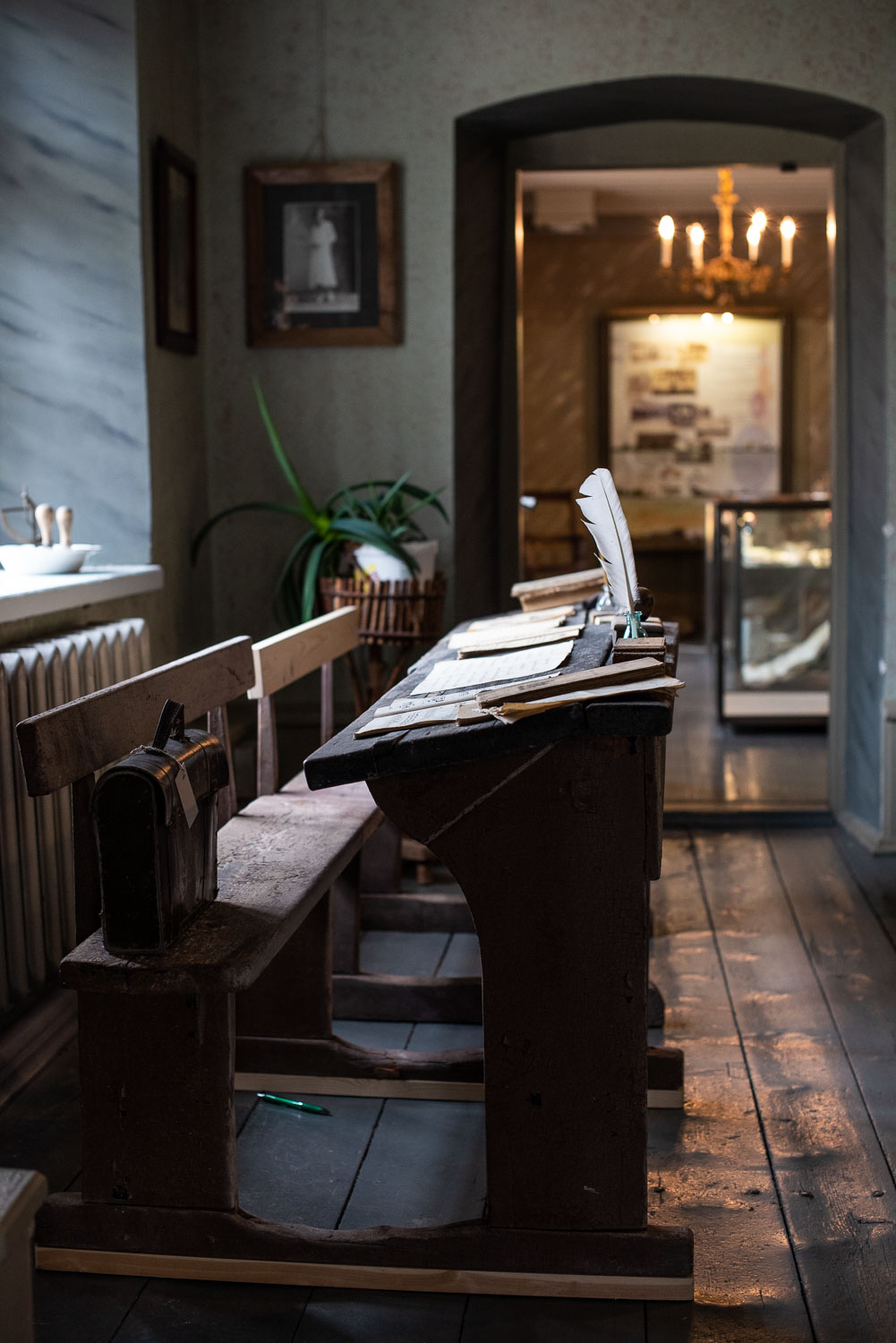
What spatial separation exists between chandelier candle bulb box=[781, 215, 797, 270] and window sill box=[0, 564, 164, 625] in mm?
4180

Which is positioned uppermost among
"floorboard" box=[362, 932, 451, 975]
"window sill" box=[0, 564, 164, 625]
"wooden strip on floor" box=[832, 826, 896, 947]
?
"window sill" box=[0, 564, 164, 625]

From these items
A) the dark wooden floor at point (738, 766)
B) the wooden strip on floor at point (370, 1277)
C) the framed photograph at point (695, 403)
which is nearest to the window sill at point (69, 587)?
the wooden strip on floor at point (370, 1277)

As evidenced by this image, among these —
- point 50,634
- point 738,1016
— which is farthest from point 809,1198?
point 50,634

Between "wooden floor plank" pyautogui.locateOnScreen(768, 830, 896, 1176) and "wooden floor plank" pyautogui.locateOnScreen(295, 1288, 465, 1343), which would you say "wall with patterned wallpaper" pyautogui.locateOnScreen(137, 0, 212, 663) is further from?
"wooden floor plank" pyautogui.locateOnScreen(295, 1288, 465, 1343)

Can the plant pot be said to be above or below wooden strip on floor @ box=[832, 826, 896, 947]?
above

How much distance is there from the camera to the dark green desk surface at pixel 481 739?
1.89 meters

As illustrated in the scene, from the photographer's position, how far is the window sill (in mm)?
2955

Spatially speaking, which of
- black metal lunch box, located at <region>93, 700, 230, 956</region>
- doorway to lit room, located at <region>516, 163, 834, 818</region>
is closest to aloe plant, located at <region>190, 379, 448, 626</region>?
black metal lunch box, located at <region>93, 700, 230, 956</region>

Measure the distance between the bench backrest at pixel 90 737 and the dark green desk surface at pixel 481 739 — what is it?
0.42 m

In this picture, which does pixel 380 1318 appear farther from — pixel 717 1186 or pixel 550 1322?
pixel 717 1186

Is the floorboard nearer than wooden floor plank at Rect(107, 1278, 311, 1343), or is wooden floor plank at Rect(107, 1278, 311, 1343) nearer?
wooden floor plank at Rect(107, 1278, 311, 1343)

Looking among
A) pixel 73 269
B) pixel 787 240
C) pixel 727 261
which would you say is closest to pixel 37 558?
pixel 73 269

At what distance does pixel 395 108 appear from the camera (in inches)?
171

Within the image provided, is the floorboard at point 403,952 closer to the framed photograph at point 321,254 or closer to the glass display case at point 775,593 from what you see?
the framed photograph at point 321,254
